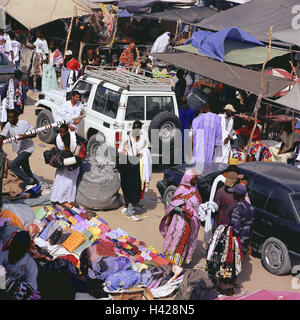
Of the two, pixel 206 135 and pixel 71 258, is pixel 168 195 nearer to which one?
pixel 206 135

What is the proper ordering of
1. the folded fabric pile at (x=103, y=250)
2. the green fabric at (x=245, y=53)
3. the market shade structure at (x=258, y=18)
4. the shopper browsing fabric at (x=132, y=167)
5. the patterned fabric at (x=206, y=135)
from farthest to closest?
the market shade structure at (x=258, y=18)
the green fabric at (x=245, y=53)
the patterned fabric at (x=206, y=135)
the shopper browsing fabric at (x=132, y=167)
the folded fabric pile at (x=103, y=250)

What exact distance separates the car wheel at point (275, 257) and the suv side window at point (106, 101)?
14.5 feet

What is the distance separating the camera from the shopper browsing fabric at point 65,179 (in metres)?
9.09

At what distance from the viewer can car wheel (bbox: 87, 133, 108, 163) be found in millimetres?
10859

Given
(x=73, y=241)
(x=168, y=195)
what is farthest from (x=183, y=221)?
Result: (x=168, y=195)

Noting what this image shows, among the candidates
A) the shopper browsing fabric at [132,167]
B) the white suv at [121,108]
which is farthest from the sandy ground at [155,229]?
the white suv at [121,108]

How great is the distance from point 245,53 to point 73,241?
27.0 ft

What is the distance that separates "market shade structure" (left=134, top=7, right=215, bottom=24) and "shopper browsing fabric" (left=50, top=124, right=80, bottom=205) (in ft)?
42.8

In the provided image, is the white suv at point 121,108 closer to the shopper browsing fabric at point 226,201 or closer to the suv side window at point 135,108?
the suv side window at point 135,108

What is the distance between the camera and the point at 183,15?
71.0 ft

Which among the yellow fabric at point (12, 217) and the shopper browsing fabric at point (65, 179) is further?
the shopper browsing fabric at point (65, 179)

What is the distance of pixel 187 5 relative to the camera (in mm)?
24125

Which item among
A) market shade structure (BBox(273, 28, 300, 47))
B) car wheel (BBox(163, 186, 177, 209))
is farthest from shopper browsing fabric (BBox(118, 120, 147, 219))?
market shade structure (BBox(273, 28, 300, 47))

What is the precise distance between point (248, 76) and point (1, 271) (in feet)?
28.0
